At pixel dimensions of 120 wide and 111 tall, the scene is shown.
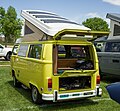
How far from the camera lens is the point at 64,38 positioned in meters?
6.82


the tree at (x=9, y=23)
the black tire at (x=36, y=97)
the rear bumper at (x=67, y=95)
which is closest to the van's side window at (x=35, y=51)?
the black tire at (x=36, y=97)

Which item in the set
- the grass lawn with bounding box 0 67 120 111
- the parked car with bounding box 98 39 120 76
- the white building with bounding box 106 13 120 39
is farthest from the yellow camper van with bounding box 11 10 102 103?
the white building with bounding box 106 13 120 39

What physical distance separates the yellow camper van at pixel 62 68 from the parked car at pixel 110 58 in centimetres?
254

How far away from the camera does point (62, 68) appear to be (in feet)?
24.3

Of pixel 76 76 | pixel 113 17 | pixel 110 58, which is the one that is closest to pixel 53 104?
pixel 76 76

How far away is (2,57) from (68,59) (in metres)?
15.9

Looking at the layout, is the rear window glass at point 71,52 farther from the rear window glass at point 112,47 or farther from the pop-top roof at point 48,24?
the rear window glass at point 112,47

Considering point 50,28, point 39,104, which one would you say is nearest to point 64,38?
point 39,104

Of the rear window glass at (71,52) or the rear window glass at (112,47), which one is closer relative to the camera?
the rear window glass at (71,52)

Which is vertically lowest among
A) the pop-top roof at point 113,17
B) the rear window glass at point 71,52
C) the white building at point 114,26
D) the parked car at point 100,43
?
the rear window glass at point 71,52

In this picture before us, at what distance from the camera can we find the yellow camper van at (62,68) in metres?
6.14

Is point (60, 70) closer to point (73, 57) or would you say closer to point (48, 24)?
point (73, 57)

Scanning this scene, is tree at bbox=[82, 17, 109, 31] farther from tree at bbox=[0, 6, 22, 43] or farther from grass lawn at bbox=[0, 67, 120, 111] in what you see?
grass lawn at bbox=[0, 67, 120, 111]

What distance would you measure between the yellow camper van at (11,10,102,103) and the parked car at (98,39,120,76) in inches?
100.0
